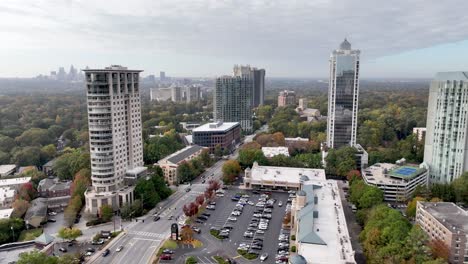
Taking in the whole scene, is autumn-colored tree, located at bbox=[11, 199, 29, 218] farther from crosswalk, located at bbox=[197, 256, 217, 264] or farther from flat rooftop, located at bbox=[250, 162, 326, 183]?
flat rooftop, located at bbox=[250, 162, 326, 183]

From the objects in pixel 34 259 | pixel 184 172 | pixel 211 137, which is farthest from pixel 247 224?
pixel 211 137

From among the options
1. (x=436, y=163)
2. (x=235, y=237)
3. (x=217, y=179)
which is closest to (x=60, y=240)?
(x=235, y=237)

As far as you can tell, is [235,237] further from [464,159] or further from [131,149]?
[464,159]

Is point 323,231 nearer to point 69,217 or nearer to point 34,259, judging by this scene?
point 34,259

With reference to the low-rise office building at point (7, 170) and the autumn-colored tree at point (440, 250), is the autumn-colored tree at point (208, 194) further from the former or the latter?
the low-rise office building at point (7, 170)

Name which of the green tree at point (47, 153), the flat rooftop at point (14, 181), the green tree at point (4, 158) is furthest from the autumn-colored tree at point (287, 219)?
the green tree at point (4, 158)

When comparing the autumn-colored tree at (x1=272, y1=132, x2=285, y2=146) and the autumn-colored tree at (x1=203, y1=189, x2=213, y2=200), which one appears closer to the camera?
the autumn-colored tree at (x1=203, y1=189, x2=213, y2=200)

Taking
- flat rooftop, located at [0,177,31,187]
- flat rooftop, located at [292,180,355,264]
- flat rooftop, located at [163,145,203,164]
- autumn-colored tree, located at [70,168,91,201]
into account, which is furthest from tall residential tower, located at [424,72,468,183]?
flat rooftop, located at [0,177,31,187]
